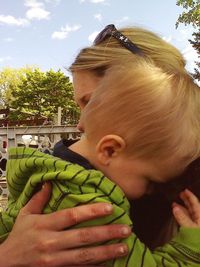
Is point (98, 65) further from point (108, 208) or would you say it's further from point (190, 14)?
point (190, 14)

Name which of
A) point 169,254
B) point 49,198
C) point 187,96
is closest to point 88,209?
point 49,198

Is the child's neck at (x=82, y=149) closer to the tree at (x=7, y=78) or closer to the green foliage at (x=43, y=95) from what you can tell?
the green foliage at (x=43, y=95)

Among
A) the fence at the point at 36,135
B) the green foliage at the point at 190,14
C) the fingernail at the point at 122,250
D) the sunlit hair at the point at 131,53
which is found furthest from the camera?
the green foliage at the point at 190,14

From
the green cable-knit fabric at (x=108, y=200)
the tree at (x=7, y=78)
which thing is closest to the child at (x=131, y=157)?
the green cable-knit fabric at (x=108, y=200)

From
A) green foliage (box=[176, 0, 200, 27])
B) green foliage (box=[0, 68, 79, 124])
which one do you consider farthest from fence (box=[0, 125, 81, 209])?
green foliage (box=[0, 68, 79, 124])

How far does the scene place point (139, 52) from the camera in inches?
69.7

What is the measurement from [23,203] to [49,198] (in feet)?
0.66

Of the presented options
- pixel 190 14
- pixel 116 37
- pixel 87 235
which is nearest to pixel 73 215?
pixel 87 235

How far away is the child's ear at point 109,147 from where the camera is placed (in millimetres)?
1480

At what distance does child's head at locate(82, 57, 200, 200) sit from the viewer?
1.48 meters

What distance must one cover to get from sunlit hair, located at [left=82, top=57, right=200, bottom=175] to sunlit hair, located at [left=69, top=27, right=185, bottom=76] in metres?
0.15

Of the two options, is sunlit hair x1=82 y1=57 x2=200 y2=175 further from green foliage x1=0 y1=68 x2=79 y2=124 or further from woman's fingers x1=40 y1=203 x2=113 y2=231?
green foliage x1=0 y1=68 x2=79 y2=124

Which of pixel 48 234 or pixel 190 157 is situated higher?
pixel 190 157

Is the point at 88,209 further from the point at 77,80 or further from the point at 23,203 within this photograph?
the point at 77,80
